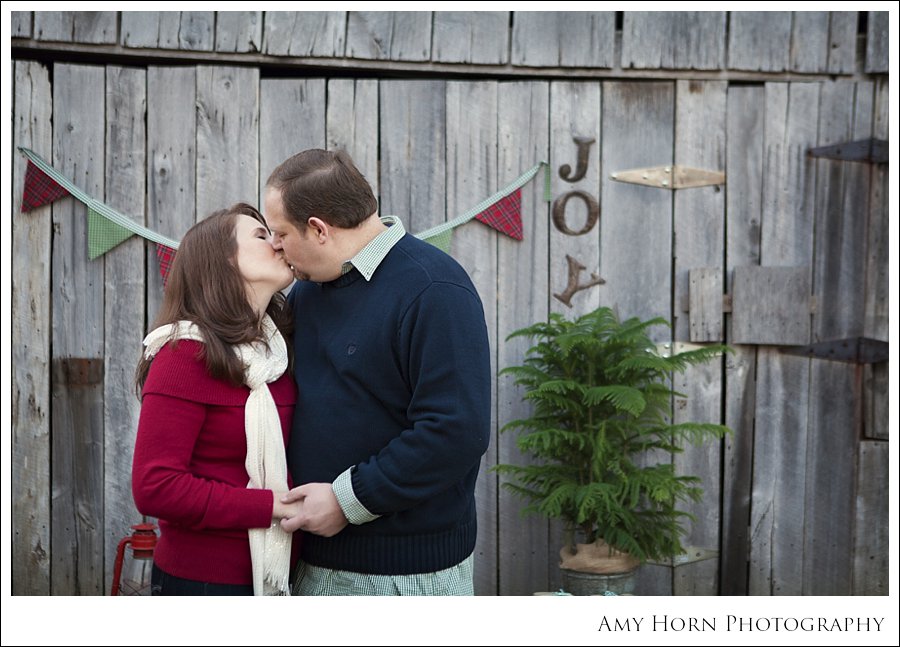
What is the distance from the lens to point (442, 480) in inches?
83.6

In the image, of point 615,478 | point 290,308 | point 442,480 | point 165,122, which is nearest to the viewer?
point 442,480

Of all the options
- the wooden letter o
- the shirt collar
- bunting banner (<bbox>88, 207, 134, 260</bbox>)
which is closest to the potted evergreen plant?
the wooden letter o

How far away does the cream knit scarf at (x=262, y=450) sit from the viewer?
217cm

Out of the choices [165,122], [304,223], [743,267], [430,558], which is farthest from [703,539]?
[165,122]

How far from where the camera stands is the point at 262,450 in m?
2.18

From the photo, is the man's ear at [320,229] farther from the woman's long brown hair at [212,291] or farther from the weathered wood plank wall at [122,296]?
the weathered wood plank wall at [122,296]

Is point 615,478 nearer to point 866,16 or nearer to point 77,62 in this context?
point 866,16

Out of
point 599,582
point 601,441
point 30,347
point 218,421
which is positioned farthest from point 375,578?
point 30,347

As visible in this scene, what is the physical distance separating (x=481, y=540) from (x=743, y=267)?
1653 mm

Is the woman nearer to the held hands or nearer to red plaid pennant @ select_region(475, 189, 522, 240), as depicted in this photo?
the held hands

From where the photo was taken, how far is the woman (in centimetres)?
210

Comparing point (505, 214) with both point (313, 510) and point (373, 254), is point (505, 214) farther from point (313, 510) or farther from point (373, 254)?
point (313, 510)

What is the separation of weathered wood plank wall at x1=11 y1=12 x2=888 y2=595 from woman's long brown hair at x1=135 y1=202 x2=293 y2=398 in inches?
67.4

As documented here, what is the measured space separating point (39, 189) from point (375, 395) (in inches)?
94.4
